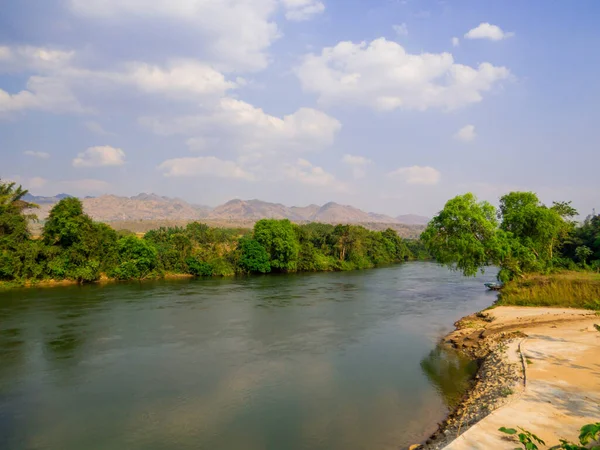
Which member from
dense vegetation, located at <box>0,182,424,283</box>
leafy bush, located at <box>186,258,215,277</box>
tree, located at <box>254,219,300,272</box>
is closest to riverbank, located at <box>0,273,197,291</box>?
Result: dense vegetation, located at <box>0,182,424,283</box>

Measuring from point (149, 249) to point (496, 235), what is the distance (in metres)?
32.6

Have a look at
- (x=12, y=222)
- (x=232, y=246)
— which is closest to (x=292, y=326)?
(x=232, y=246)

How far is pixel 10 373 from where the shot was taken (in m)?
13.6

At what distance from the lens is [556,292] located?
67.8 ft

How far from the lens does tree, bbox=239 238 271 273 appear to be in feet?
145

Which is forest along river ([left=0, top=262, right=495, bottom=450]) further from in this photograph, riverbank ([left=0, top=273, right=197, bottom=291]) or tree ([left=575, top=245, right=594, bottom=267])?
tree ([left=575, top=245, right=594, bottom=267])

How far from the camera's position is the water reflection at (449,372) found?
38.6 ft

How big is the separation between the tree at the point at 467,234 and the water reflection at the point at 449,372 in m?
9.59

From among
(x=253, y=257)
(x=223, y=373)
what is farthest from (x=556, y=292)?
(x=253, y=257)

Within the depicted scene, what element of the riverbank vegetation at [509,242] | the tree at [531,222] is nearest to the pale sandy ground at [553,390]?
the riverbank vegetation at [509,242]

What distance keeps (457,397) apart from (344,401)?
11.6 feet

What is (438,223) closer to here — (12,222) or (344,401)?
(344,401)

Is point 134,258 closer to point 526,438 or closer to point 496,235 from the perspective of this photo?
point 496,235

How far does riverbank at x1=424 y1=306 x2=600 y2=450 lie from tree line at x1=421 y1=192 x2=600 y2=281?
273 inches
